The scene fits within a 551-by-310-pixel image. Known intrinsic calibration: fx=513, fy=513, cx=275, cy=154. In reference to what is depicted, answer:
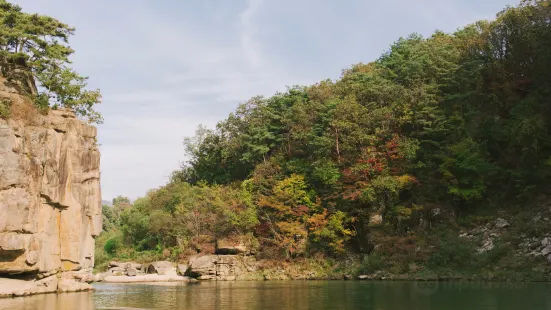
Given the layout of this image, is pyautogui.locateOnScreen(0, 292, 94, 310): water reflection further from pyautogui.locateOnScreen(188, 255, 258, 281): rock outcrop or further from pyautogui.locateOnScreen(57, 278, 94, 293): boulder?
pyautogui.locateOnScreen(188, 255, 258, 281): rock outcrop

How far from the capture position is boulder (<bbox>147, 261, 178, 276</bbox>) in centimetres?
4522

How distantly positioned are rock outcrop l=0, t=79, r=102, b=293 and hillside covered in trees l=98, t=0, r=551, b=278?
52.3ft

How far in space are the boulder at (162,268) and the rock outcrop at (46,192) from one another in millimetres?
14307

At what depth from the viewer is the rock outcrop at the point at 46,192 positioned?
23984 mm

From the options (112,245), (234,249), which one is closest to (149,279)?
(234,249)

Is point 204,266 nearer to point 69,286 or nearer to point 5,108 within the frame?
point 69,286

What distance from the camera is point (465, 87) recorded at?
40156 millimetres

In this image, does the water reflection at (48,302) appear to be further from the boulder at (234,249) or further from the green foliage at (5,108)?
the boulder at (234,249)

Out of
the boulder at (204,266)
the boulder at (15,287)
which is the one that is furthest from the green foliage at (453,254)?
the boulder at (15,287)

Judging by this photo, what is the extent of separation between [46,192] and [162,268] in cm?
2045

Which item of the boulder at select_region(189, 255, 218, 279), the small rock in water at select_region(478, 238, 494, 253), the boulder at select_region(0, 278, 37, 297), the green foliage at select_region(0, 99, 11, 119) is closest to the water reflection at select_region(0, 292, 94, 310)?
the boulder at select_region(0, 278, 37, 297)

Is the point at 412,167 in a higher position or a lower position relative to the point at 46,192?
higher

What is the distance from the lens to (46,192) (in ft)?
88.8

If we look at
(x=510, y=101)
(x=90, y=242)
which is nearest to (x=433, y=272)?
(x=510, y=101)
